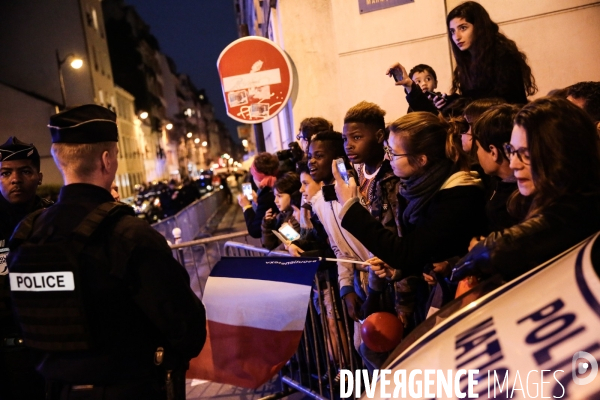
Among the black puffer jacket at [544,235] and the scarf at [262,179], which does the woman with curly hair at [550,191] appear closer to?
the black puffer jacket at [544,235]

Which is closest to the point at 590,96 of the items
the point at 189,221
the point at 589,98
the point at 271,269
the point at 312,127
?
the point at 589,98

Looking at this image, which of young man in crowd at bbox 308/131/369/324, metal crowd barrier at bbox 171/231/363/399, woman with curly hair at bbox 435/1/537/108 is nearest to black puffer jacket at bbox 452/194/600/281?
young man in crowd at bbox 308/131/369/324

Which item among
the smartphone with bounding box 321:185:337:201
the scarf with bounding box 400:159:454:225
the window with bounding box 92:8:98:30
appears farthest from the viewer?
the window with bounding box 92:8:98:30

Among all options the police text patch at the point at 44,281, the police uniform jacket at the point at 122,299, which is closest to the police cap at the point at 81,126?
the police uniform jacket at the point at 122,299

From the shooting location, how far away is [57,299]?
235 centimetres

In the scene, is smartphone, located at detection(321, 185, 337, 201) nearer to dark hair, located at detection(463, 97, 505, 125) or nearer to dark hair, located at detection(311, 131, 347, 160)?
dark hair, located at detection(311, 131, 347, 160)

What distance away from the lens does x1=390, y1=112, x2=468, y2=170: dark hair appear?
9.45 ft

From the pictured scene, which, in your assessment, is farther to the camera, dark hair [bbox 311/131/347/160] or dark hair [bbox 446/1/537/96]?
dark hair [bbox 446/1/537/96]

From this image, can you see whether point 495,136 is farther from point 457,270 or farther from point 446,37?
point 446,37

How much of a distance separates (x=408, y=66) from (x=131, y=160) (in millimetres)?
52371

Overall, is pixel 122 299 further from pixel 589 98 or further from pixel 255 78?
pixel 255 78

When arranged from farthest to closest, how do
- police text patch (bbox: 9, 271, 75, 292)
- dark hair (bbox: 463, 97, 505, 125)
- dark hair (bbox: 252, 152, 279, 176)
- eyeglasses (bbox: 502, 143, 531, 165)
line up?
1. dark hair (bbox: 252, 152, 279, 176)
2. dark hair (bbox: 463, 97, 505, 125)
3. police text patch (bbox: 9, 271, 75, 292)
4. eyeglasses (bbox: 502, 143, 531, 165)

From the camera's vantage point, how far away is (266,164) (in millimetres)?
6344

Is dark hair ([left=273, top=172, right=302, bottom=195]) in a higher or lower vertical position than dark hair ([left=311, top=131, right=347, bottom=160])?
lower
